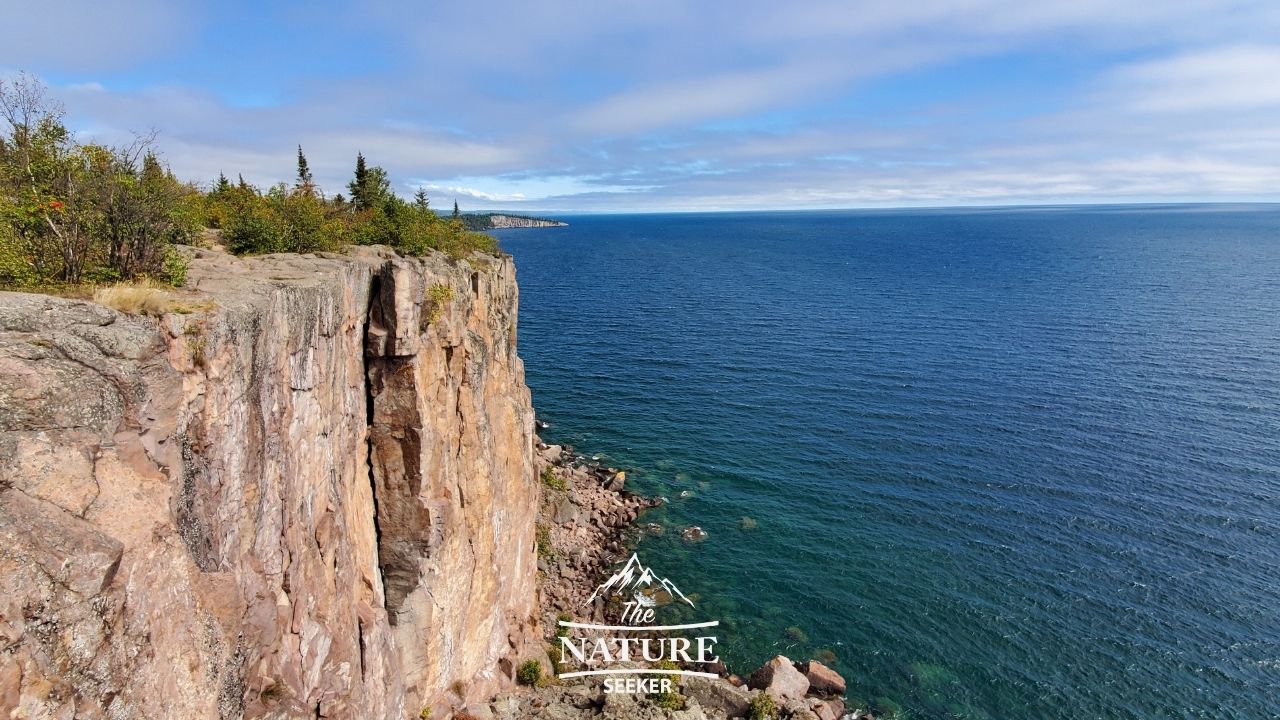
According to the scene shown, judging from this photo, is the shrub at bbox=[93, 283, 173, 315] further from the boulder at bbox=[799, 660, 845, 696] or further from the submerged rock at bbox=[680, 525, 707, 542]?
the submerged rock at bbox=[680, 525, 707, 542]

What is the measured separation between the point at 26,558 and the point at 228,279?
10662 mm

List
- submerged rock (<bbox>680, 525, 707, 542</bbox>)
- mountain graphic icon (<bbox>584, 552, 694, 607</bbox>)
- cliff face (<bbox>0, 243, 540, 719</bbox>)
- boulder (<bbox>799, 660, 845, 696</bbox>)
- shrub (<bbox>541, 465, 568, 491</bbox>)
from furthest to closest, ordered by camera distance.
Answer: shrub (<bbox>541, 465, 568, 491</bbox>) < submerged rock (<bbox>680, 525, 707, 542</bbox>) < mountain graphic icon (<bbox>584, 552, 694, 607</bbox>) < boulder (<bbox>799, 660, 845, 696</bbox>) < cliff face (<bbox>0, 243, 540, 719</bbox>)

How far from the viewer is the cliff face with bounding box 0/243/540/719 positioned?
1005 centimetres

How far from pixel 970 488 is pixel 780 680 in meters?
29.2

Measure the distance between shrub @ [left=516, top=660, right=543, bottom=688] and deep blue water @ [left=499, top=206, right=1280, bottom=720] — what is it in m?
13.4

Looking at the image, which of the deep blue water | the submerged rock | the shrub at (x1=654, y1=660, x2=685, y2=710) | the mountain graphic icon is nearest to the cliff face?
the shrub at (x1=654, y1=660, x2=685, y2=710)

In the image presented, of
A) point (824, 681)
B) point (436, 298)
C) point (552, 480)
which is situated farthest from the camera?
point (552, 480)

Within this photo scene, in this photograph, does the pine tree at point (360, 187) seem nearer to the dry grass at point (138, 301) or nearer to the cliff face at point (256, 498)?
the cliff face at point (256, 498)

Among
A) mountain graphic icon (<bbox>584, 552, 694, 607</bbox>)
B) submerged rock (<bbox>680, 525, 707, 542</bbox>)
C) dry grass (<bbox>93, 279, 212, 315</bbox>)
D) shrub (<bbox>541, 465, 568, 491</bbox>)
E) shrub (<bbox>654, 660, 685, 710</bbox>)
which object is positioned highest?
dry grass (<bbox>93, 279, 212, 315</bbox>)

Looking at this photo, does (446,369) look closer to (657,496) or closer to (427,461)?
(427,461)

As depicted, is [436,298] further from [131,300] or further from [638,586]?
Answer: [638,586]

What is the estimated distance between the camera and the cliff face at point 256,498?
10055 mm

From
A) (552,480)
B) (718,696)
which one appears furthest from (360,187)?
(718,696)

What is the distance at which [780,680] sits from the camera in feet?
122
